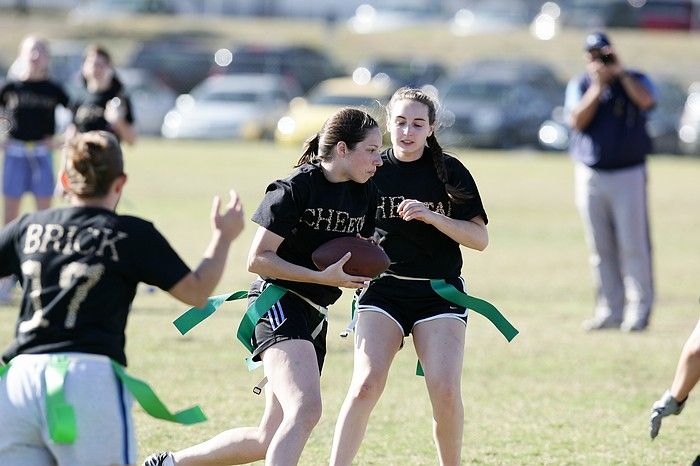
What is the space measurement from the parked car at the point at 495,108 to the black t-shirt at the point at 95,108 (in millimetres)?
16728

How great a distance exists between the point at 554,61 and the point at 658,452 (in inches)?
1197

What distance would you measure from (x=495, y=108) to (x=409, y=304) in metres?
23.4

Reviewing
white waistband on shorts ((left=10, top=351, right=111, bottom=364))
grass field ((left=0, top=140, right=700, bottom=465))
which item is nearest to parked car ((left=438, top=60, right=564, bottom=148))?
grass field ((left=0, top=140, right=700, bottom=465))

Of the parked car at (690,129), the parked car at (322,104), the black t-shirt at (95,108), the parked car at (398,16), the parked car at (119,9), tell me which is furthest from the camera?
the parked car at (398,16)

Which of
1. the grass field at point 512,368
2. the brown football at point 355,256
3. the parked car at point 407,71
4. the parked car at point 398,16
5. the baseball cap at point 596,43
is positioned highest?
the parked car at point 398,16

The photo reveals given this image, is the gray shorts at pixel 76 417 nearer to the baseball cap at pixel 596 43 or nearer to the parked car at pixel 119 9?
the baseball cap at pixel 596 43

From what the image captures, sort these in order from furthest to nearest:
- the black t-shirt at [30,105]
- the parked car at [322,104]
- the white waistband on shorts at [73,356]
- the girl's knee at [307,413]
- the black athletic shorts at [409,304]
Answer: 1. the parked car at [322,104]
2. the black t-shirt at [30,105]
3. the black athletic shorts at [409,304]
4. the girl's knee at [307,413]
5. the white waistband on shorts at [73,356]

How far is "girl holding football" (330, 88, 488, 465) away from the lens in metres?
5.65

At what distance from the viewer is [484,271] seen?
46.0 ft

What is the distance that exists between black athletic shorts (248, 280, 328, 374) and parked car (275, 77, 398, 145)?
2161 centimetres

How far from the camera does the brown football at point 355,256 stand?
545 centimetres

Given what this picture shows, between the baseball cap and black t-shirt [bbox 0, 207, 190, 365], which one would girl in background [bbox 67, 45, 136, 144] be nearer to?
the baseball cap

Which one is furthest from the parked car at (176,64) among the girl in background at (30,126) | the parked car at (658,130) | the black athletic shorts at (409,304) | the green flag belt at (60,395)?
the green flag belt at (60,395)

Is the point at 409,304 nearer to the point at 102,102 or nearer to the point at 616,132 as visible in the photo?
the point at 616,132
